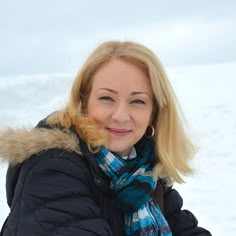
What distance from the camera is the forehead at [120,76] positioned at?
1.90 metres

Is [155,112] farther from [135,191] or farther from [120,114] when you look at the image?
[135,191]

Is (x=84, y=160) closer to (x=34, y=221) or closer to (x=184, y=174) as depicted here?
(x=34, y=221)

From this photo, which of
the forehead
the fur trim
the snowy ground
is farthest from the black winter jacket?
the forehead

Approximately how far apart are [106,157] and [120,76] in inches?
13.0

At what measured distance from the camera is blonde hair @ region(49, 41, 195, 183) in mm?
1867

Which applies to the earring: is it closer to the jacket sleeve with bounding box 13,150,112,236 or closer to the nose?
the nose

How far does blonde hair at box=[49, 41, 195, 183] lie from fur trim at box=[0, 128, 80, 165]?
0.08 meters

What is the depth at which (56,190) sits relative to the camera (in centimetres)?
161

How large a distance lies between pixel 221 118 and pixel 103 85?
9963 mm

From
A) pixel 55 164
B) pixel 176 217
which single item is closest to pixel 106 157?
pixel 55 164

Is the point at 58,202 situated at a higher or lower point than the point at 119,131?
lower

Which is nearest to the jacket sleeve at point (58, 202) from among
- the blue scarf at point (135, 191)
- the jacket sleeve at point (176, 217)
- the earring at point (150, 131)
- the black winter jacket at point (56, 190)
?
the black winter jacket at point (56, 190)

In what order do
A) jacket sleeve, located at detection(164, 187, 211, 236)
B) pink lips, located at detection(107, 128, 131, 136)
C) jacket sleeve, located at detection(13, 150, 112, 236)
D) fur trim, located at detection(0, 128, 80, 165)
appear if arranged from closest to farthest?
jacket sleeve, located at detection(13, 150, 112, 236), fur trim, located at detection(0, 128, 80, 165), pink lips, located at detection(107, 128, 131, 136), jacket sleeve, located at detection(164, 187, 211, 236)

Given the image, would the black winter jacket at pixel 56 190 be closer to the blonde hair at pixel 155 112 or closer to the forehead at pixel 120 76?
the blonde hair at pixel 155 112
